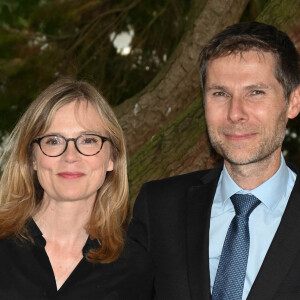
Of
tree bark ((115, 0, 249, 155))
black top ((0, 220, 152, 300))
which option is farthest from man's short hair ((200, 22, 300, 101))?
tree bark ((115, 0, 249, 155))

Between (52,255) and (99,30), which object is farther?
(99,30)

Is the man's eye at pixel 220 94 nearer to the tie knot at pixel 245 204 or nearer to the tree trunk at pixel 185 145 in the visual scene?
the tie knot at pixel 245 204

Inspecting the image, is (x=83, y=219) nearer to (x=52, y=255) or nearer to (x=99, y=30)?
(x=52, y=255)

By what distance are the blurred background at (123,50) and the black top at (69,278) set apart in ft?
5.17

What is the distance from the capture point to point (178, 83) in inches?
224

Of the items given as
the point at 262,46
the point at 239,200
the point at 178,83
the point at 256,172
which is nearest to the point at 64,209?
the point at 239,200

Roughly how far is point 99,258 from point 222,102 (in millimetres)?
1052

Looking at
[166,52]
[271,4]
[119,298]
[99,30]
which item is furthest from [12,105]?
[119,298]

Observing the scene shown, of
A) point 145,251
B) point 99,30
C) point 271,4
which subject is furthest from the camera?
point 99,30

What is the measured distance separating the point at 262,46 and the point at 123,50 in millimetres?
3859

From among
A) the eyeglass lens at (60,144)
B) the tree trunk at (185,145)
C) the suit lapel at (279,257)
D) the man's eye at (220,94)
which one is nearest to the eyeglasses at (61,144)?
the eyeglass lens at (60,144)

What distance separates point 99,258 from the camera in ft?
11.6

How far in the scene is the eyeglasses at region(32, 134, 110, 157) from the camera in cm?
343

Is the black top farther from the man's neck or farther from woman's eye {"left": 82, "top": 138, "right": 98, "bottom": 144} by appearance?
the man's neck
